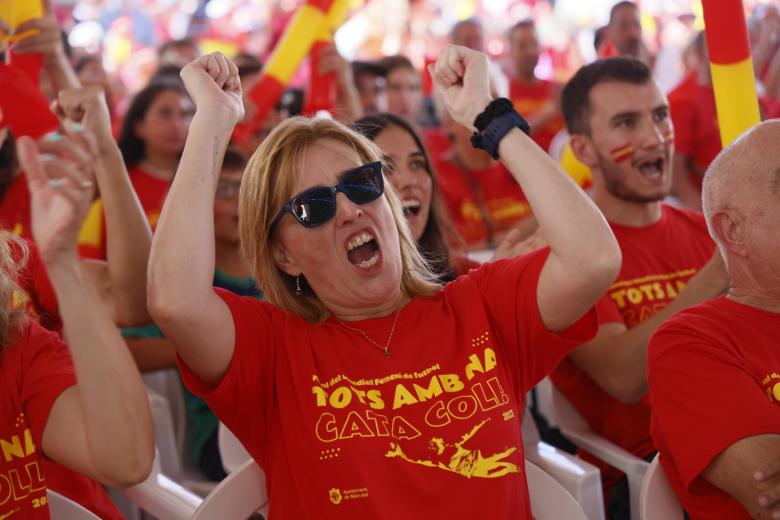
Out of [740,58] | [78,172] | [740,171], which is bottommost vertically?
[740,171]

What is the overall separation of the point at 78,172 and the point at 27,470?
1.93 ft

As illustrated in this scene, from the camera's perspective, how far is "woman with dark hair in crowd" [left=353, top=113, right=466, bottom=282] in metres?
2.79

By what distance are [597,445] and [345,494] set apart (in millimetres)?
947

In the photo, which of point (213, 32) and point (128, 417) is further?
point (213, 32)

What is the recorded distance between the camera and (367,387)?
1943 mm

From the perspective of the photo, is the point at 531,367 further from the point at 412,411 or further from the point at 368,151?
the point at 368,151

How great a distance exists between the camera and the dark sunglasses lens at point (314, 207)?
6.63ft

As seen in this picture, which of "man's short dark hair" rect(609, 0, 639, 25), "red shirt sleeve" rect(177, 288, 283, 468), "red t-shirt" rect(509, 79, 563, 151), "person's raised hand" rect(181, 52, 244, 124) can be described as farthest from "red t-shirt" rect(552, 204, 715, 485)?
"red t-shirt" rect(509, 79, 563, 151)

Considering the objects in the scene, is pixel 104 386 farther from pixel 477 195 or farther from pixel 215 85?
pixel 477 195

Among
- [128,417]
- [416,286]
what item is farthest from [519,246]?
[128,417]

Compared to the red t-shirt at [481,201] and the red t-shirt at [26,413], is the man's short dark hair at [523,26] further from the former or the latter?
the red t-shirt at [26,413]

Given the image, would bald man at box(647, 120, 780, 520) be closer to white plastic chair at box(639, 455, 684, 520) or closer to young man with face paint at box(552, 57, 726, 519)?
white plastic chair at box(639, 455, 684, 520)

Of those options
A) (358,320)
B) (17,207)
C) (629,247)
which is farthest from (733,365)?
(17,207)

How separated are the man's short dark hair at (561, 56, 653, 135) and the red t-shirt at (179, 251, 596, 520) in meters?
1.23
